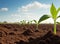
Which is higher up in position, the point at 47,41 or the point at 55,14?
the point at 55,14

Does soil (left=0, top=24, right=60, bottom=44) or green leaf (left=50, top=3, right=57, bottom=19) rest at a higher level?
green leaf (left=50, top=3, right=57, bottom=19)

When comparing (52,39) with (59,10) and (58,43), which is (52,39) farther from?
(59,10)

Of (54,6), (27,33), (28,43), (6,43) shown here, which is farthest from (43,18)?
(27,33)

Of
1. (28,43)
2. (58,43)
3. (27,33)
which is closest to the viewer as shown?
(58,43)

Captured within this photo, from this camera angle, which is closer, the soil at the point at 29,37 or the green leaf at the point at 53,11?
the soil at the point at 29,37

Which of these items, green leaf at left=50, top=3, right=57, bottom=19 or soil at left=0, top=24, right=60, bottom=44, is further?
green leaf at left=50, top=3, right=57, bottom=19

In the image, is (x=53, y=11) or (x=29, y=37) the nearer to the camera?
(x=53, y=11)

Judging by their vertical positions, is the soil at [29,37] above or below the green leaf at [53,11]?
below

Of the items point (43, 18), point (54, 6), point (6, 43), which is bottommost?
point (6, 43)

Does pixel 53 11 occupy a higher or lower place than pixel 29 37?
higher

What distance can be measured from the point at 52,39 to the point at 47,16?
960 mm

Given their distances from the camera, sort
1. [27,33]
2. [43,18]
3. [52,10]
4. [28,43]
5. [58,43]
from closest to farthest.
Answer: [58,43] → [28,43] → [43,18] → [52,10] → [27,33]

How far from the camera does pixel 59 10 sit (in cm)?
406

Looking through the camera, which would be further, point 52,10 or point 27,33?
point 27,33
